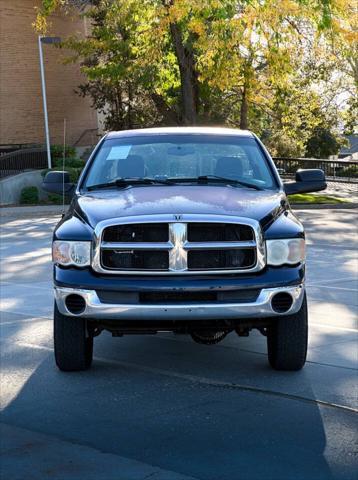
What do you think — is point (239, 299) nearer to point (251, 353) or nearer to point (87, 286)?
point (87, 286)

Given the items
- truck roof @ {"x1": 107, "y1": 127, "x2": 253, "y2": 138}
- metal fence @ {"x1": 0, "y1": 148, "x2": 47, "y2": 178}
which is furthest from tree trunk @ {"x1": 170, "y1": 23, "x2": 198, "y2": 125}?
truck roof @ {"x1": 107, "y1": 127, "x2": 253, "y2": 138}

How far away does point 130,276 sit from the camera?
277 inches

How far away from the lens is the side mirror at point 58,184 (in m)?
9.05

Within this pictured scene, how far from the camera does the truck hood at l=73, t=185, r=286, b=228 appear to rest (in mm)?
7133

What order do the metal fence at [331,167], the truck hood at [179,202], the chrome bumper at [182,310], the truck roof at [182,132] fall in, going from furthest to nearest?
the metal fence at [331,167] < the truck roof at [182,132] < the truck hood at [179,202] < the chrome bumper at [182,310]

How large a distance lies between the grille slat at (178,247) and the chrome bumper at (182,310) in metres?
0.26

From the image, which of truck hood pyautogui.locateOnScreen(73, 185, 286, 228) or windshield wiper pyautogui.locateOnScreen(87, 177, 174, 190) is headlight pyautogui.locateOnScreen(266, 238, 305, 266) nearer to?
truck hood pyautogui.locateOnScreen(73, 185, 286, 228)

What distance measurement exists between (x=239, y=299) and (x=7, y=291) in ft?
19.6

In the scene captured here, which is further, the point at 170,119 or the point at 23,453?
the point at 170,119

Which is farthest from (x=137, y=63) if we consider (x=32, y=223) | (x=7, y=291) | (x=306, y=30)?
(x=7, y=291)

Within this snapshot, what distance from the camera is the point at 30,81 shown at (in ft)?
141

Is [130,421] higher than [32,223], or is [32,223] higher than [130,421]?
[130,421]

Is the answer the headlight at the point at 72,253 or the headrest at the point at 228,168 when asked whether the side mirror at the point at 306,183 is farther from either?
the headlight at the point at 72,253

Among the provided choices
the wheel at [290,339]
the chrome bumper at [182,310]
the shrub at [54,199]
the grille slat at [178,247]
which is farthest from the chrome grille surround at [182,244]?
the shrub at [54,199]
